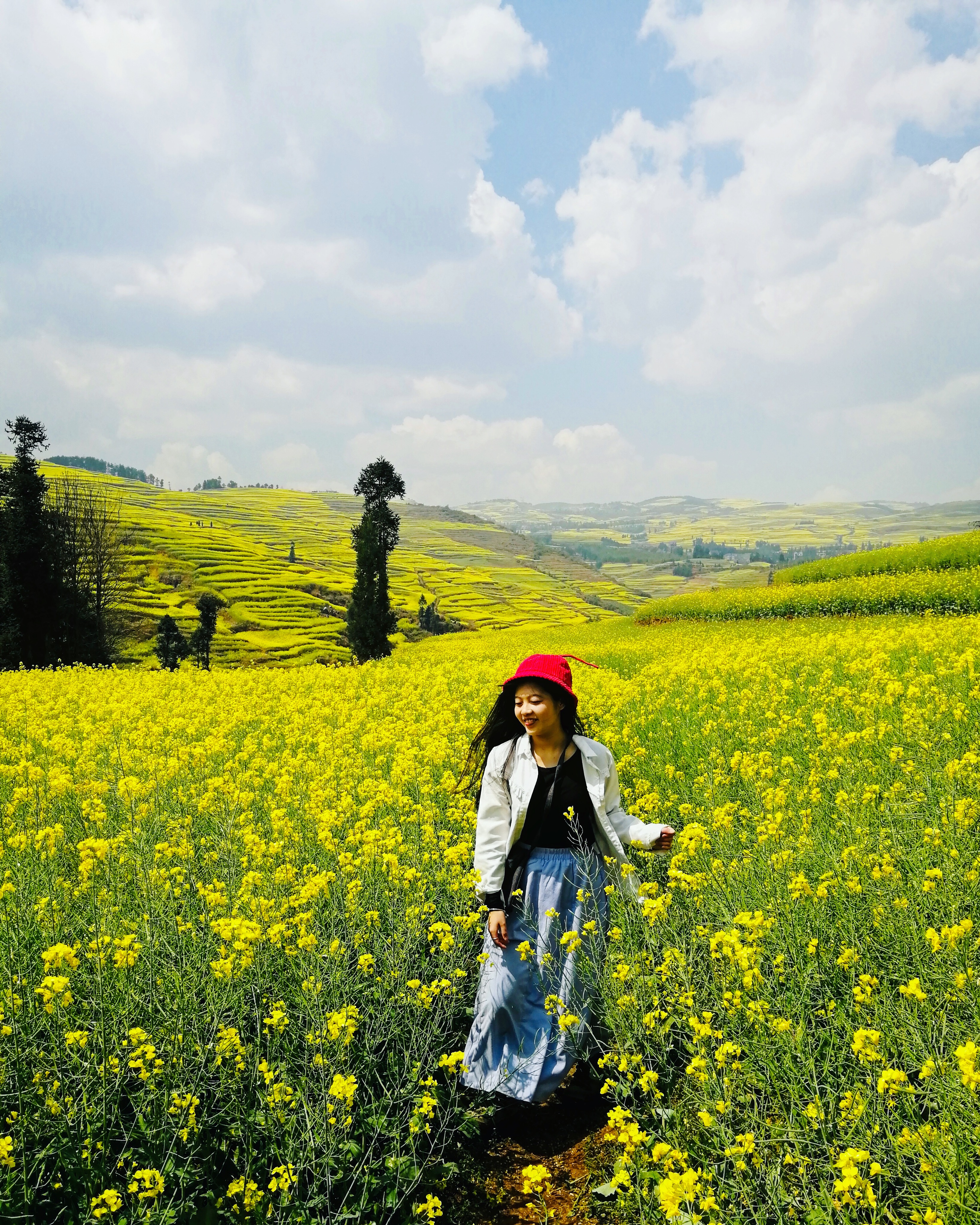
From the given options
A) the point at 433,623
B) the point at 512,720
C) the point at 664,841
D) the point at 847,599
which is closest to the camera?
the point at 664,841

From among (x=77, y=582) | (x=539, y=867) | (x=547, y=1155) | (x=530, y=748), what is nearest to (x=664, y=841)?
(x=539, y=867)

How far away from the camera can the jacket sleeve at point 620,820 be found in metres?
3.59

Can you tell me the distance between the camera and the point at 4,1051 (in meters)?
2.46

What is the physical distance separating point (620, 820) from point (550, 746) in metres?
0.53

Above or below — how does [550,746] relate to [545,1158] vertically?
above

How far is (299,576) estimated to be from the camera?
3004 inches

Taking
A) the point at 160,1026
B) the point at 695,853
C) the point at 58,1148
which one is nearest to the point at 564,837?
the point at 695,853

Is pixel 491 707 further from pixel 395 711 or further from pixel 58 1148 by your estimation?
pixel 58 1148

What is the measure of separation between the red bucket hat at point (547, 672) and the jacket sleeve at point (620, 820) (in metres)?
0.45

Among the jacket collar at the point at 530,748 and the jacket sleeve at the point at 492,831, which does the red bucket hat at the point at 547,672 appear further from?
the jacket sleeve at the point at 492,831

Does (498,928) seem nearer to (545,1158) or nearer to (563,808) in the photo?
(563,808)

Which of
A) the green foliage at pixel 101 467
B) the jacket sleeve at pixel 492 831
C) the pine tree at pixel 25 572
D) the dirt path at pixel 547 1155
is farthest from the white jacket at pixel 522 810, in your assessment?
the green foliage at pixel 101 467

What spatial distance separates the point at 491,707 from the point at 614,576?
14358 cm

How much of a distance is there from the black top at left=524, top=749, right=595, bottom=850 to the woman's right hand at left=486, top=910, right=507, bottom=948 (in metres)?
0.41
